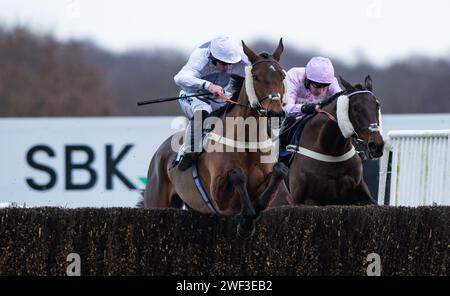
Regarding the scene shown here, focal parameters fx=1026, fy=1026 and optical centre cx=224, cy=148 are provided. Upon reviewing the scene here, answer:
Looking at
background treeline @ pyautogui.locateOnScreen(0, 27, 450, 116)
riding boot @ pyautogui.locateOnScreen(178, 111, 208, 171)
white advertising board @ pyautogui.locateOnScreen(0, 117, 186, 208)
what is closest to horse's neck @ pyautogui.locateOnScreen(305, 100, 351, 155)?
riding boot @ pyautogui.locateOnScreen(178, 111, 208, 171)

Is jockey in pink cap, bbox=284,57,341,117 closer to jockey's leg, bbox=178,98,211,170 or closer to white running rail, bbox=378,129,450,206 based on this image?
jockey's leg, bbox=178,98,211,170

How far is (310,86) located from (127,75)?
14760 mm

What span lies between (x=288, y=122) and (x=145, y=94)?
14.0 meters

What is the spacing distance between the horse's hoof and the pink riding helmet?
2.13 m

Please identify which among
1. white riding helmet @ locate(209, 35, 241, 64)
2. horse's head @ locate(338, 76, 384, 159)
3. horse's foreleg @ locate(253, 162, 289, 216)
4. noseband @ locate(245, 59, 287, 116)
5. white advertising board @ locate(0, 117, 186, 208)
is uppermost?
white riding helmet @ locate(209, 35, 241, 64)

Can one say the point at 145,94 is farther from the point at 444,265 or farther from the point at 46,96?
the point at 444,265


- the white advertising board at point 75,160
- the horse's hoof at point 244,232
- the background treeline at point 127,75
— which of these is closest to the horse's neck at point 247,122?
the horse's hoof at point 244,232

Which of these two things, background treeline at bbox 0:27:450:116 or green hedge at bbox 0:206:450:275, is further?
background treeline at bbox 0:27:450:116

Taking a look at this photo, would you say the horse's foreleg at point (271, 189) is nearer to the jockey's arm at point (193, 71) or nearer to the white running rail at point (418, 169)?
the jockey's arm at point (193, 71)

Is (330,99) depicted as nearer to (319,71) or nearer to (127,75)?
(319,71)

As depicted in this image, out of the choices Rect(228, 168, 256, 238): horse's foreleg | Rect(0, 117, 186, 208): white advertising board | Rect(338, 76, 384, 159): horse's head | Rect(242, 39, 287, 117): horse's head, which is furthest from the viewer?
Rect(0, 117, 186, 208): white advertising board

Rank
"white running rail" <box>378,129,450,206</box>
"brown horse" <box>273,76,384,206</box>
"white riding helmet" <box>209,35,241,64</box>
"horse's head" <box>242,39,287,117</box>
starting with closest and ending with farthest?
"horse's head" <box>242,39,287,117</box>, "white riding helmet" <box>209,35,241,64</box>, "brown horse" <box>273,76,384,206</box>, "white running rail" <box>378,129,450,206</box>

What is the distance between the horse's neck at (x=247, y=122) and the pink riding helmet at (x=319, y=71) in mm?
1465

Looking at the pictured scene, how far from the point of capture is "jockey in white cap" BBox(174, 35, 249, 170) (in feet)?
23.9
